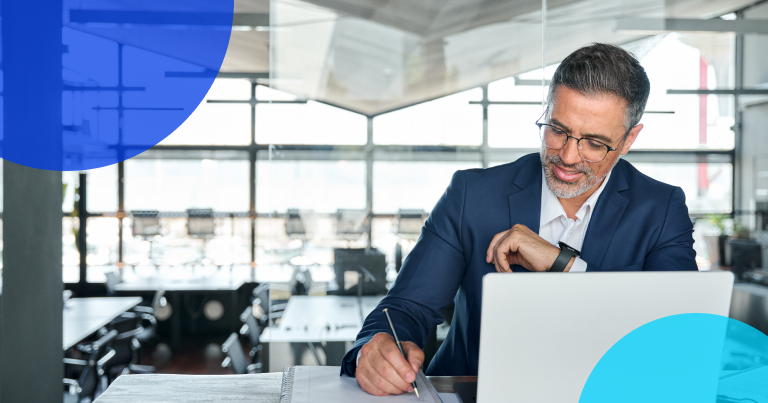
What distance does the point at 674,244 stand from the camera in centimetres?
134

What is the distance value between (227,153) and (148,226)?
5.54 ft

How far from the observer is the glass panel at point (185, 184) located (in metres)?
8.74

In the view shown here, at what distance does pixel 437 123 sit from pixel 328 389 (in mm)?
2980

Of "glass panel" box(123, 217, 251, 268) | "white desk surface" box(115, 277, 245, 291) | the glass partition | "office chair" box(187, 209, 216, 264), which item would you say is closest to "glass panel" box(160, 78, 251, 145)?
"office chair" box(187, 209, 216, 264)

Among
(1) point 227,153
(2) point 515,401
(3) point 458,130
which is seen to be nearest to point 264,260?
(1) point 227,153

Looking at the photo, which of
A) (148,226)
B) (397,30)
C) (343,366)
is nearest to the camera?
(343,366)

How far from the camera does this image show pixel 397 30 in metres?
3.80

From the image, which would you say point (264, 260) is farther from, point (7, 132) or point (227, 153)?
point (7, 132)

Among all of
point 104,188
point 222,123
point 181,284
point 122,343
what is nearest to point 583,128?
point 122,343

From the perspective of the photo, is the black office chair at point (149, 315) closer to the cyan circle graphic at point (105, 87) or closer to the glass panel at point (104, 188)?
the glass panel at point (104, 188)

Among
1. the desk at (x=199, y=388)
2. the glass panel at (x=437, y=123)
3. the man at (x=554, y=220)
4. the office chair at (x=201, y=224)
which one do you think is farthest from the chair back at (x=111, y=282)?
the man at (x=554, y=220)

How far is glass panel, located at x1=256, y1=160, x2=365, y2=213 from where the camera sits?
3822 mm

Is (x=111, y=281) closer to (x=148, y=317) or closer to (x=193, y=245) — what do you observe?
(x=148, y=317)

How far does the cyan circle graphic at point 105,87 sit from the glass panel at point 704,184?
366 centimetres
